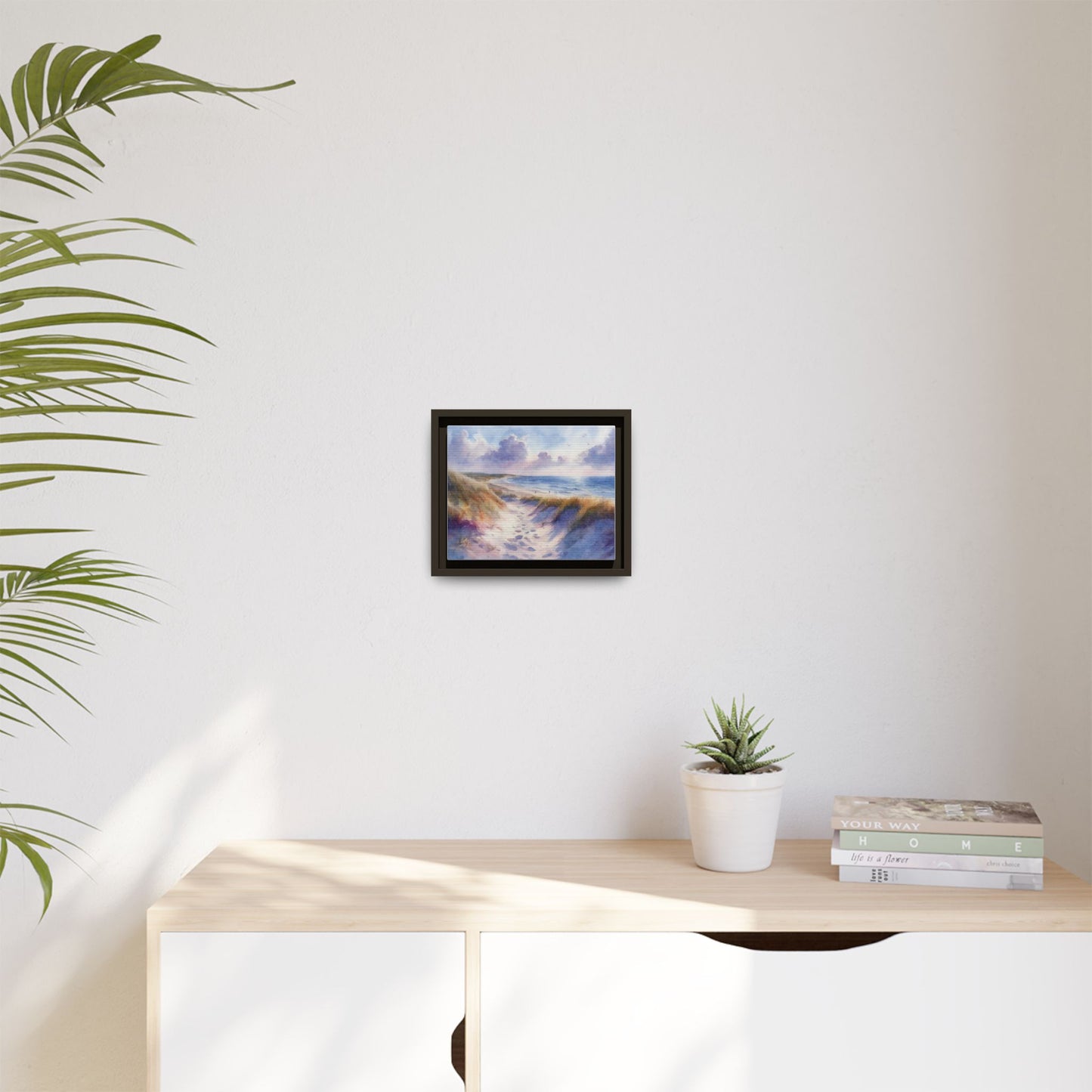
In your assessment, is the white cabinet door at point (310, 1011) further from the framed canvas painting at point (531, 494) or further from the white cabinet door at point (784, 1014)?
the framed canvas painting at point (531, 494)

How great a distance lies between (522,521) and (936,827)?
2.85 feet

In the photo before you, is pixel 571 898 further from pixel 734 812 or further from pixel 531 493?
pixel 531 493

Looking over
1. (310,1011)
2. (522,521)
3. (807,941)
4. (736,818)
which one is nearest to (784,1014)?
(807,941)

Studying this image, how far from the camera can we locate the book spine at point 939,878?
1.49 meters

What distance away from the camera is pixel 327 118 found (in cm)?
180

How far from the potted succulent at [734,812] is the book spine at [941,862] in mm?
116

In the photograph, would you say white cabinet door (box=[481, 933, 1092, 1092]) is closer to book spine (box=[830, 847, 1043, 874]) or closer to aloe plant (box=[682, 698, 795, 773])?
book spine (box=[830, 847, 1043, 874])

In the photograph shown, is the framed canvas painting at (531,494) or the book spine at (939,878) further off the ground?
the framed canvas painting at (531,494)

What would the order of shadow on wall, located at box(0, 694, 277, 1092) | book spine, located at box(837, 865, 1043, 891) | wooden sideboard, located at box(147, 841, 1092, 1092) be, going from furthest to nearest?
shadow on wall, located at box(0, 694, 277, 1092), book spine, located at box(837, 865, 1043, 891), wooden sideboard, located at box(147, 841, 1092, 1092)

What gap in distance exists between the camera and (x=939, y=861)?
1.50m

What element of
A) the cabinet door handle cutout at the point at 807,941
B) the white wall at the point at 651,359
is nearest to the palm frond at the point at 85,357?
the white wall at the point at 651,359

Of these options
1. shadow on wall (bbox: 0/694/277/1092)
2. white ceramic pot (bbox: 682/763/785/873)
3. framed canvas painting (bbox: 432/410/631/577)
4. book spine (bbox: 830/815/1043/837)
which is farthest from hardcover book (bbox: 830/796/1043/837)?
shadow on wall (bbox: 0/694/277/1092)

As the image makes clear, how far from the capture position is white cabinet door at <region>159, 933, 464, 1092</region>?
137 centimetres

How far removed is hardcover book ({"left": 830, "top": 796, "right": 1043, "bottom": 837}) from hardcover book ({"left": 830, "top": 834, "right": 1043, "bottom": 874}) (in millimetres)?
36
